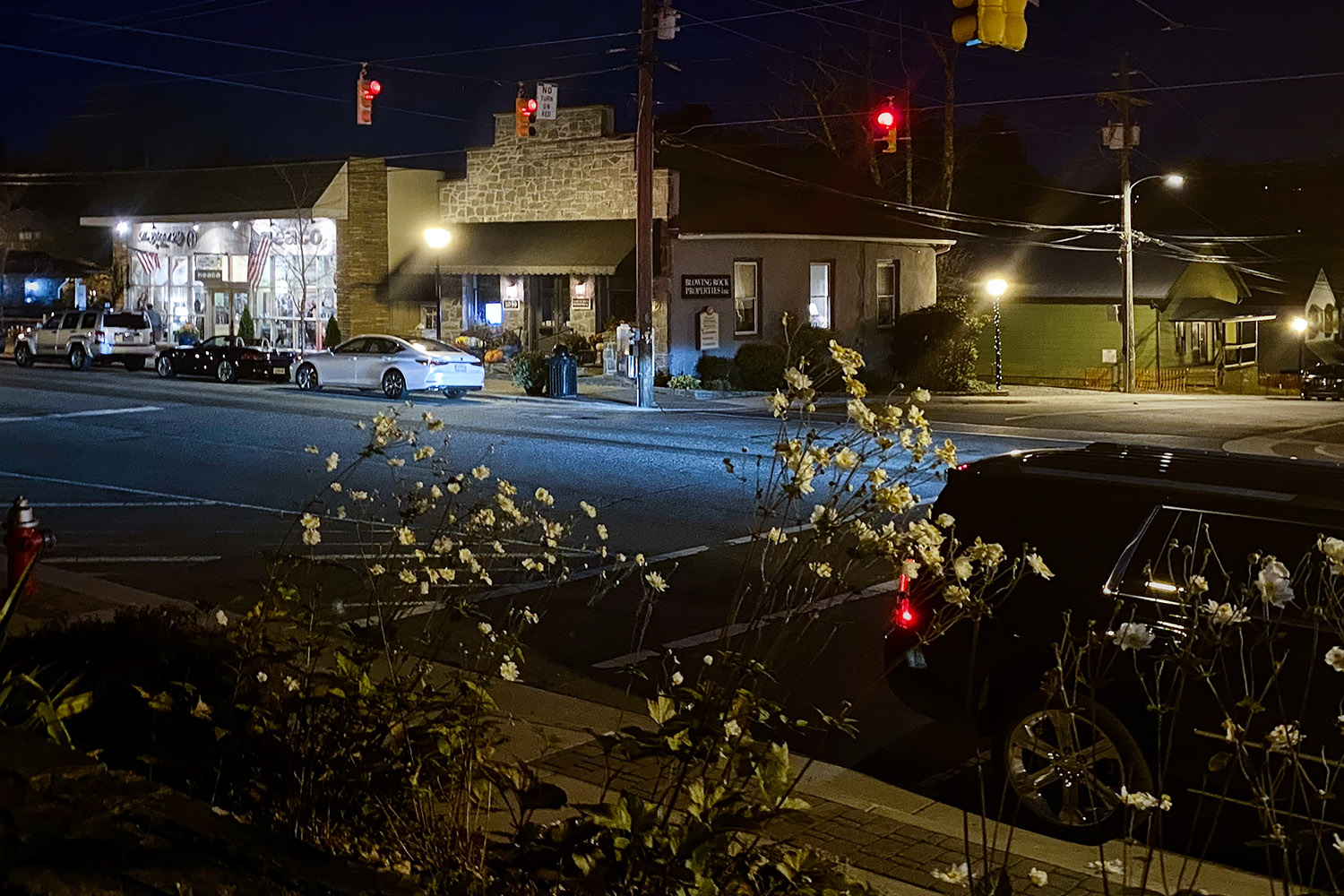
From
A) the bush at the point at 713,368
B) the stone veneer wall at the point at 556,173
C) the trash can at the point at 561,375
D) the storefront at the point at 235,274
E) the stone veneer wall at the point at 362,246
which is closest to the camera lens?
the trash can at the point at 561,375

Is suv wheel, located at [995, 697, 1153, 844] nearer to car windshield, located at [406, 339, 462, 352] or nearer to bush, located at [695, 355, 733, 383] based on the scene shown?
car windshield, located at [406, 339, 462, 352]

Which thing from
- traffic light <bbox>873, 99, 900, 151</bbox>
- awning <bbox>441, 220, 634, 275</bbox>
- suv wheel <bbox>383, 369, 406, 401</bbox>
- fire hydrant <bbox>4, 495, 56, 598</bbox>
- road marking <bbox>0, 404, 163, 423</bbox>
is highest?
traffic light <bbox>873, 99, 900, 151</bbox>

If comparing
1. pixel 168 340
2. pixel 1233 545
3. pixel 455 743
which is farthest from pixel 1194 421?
pixel 168 340

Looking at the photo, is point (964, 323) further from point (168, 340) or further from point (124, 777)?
point (124, 777)

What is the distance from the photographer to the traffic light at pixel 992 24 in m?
12.0

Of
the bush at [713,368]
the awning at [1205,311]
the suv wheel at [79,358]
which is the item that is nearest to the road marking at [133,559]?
the bush at [713,368]

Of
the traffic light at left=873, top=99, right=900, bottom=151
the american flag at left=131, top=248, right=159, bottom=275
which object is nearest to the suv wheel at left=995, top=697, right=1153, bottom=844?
the traffic light at left=873, top=99, right=900, bottom=151

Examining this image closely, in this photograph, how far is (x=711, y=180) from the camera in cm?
3816

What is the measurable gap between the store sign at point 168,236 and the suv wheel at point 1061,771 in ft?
152

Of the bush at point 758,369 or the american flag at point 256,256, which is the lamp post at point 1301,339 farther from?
the american flag at point 256,256

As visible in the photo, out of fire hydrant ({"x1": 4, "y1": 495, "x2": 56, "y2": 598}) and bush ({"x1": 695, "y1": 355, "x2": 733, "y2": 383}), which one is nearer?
fire hydrant ({"x1": 4, "y1": 495, "x2": 56, "y2": 598})

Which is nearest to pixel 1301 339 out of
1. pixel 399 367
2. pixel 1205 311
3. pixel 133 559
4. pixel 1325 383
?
pixel 1205 311

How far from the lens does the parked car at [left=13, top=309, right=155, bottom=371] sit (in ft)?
130

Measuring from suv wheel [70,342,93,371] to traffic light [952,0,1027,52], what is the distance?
33183 mm
